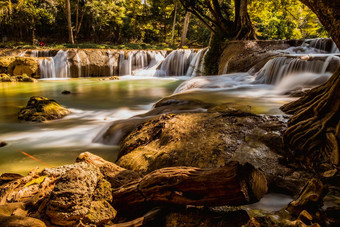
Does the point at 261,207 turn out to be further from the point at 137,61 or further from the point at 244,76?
the point at 137,61

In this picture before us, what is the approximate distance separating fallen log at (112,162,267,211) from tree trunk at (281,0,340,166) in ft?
4.75

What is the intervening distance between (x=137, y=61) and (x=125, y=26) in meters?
15.9

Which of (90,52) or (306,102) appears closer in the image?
(306,102)

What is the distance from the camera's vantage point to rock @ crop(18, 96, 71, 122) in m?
6.56

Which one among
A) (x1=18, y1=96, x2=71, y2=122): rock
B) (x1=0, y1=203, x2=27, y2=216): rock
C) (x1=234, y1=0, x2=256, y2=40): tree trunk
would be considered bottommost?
(x1=18, y1=96, x2=71, y2=122): rock

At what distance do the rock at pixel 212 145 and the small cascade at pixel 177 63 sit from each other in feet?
48.1

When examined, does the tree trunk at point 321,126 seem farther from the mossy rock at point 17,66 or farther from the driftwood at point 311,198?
the mossy rock at point 17,66

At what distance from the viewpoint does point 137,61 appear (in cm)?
1956


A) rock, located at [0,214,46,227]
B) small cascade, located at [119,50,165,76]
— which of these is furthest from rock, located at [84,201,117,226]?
small cascade, located at [119,50,165,76]

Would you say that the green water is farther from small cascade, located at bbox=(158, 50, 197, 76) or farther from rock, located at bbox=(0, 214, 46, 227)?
small cascade, located at bbox=(158, 50, 197, 76)

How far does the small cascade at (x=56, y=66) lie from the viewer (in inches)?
667

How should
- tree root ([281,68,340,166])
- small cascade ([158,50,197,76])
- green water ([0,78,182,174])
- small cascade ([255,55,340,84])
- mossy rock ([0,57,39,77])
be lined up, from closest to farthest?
tree root ([281,68,340,166]) < green water ([0,78,182,174]) < small cascade ([255,55,340,84]) < mossy rock ([0,57,39,77]) < small cascade ([158,50,197,76])

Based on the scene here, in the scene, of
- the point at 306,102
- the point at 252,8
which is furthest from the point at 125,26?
the point at 306,102

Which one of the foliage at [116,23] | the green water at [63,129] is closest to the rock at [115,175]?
the green water at [63,129]
